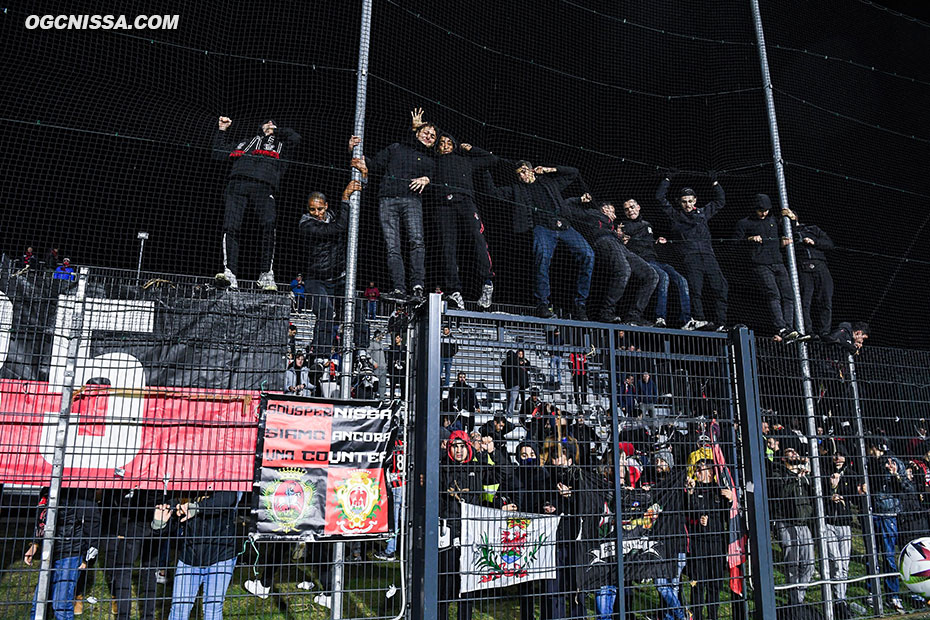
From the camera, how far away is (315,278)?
7199 millimetres

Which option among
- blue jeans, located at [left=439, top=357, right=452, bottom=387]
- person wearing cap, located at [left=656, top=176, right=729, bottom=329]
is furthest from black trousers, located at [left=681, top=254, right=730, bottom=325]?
blue jeans, located at [left=439, top=357, right=452, bottom=387]

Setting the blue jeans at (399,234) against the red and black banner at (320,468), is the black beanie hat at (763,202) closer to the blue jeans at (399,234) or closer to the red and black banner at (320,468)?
the blue jeans at (399,234)

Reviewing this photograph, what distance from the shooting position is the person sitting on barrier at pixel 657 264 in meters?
9.04

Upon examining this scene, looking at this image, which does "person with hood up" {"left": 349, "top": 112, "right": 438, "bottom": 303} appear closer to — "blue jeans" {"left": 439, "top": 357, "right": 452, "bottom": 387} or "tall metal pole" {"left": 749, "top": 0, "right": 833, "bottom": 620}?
"blue jeans" {"left": 439, "top": 357, "right": 452, "bottom": 387}

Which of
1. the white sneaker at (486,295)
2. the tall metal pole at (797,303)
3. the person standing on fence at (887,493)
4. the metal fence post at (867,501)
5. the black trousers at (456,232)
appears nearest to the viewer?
the tall metal pole at (797,303)

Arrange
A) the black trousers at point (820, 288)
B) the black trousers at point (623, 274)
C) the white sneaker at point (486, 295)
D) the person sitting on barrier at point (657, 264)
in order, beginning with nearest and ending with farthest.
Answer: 1. the white sneaker at point (486, 295)
2. the black trousers at point (623, 274)
3. the person sitting on barrier at point (657, 264)
4. the black trousers at point (820, 288)

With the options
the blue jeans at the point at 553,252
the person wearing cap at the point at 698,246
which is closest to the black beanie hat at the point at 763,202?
the person wearing cap at the point at 698,246

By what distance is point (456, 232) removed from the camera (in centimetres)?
775

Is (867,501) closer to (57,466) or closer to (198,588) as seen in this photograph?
(198,588)

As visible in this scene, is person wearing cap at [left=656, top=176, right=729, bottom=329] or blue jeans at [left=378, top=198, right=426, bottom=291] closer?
blue jeans at [left=378, top=198, right=426, bottom=291]

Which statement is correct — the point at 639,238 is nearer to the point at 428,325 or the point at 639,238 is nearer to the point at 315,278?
the point at 315,278

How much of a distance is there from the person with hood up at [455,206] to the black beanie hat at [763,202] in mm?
4165

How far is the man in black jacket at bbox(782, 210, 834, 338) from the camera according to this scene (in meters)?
9.38

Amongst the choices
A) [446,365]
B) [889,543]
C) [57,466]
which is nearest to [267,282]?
[446,365]
